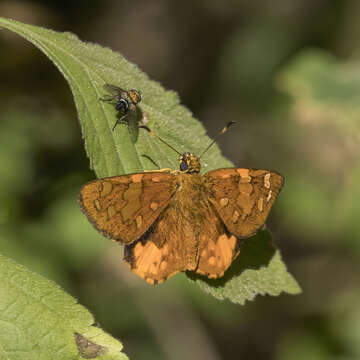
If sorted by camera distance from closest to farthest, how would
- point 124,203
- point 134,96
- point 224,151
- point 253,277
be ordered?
point 124,203, point 253,277, point 134,96, point 224,151

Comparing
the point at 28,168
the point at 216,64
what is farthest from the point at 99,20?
the point at 28,168

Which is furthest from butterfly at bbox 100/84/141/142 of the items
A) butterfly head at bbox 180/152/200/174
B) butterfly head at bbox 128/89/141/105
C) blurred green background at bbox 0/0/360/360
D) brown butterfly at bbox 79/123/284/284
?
blurred green background at bbox 0/0/360/360

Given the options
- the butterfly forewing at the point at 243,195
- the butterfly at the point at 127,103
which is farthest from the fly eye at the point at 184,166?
the butterfly at the point at 127,103

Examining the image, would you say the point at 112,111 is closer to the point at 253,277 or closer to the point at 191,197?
the point at 191,197

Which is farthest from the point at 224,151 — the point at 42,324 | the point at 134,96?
the point at 42,324

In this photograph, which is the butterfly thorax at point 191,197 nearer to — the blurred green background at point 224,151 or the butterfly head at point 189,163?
the butterfly head at point 189,163

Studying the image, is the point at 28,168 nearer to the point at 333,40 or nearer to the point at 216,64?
the point at 216,64
